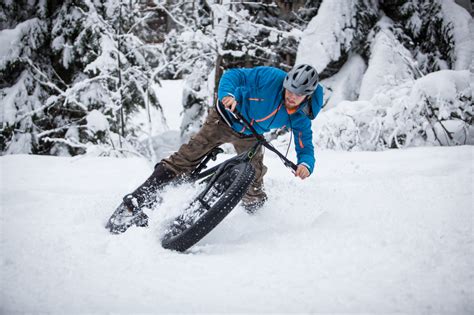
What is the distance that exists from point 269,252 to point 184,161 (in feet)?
4.92

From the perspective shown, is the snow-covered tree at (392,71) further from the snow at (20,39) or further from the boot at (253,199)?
the snow at (20,39)

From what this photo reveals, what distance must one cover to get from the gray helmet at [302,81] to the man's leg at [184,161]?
38.0 inches

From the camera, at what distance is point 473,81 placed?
5766mm

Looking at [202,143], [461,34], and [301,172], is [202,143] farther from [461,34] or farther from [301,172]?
[461,34]

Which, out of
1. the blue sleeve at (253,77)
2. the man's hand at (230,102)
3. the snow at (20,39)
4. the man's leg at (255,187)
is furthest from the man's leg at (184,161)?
the snow at (20,39)

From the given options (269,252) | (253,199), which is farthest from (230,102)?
(253,199)

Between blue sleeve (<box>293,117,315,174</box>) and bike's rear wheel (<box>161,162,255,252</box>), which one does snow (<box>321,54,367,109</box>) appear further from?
bike's rear wheel (<box>161,162,255,252</box>)

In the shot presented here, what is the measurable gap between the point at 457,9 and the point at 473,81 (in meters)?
3.22

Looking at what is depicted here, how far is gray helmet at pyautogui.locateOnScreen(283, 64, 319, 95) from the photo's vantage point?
2.85m

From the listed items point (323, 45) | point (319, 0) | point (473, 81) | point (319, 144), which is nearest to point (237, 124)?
point (319, 144)

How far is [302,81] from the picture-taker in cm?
285

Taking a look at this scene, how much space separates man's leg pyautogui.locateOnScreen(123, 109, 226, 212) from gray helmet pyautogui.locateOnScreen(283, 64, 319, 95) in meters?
0.96

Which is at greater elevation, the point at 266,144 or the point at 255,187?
the point at 266,144

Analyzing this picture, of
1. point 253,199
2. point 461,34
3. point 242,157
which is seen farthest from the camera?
point 461,34
